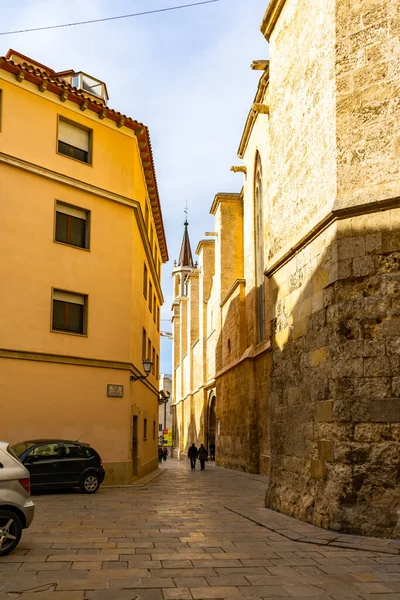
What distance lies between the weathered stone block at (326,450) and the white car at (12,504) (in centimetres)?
398

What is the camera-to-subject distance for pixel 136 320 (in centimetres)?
2153

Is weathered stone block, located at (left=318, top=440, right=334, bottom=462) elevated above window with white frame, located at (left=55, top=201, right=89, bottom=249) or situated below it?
below

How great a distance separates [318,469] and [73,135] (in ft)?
42.9

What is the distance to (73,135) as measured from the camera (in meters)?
19.1

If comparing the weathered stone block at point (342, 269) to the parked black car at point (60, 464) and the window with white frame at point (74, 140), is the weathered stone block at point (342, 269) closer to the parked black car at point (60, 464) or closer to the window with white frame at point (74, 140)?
the parked black car at point (60, 464)

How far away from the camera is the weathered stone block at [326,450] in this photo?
358 inches

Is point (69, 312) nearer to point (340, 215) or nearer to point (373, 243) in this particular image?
point (340, 215)

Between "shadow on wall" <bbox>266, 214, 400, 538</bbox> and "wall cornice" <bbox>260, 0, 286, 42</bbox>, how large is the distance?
5.15 m

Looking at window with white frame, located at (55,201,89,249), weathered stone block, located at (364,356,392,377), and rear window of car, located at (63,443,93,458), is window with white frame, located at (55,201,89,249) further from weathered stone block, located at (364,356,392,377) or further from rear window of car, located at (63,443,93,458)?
weathered stone block, located at (364,356,392,377)

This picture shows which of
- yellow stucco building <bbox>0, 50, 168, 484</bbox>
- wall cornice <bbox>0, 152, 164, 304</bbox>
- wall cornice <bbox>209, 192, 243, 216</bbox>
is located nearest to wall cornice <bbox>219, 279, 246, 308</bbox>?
wall cornice <bbox>209, 192, 243, 216</bbox>

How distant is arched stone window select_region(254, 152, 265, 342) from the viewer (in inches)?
1042

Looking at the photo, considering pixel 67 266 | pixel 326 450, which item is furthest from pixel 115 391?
pixel 326 450

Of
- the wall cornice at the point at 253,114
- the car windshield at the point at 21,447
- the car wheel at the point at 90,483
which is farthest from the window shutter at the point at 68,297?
the wall cornice at the point at 253,114

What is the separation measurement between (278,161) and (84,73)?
14337 mm
